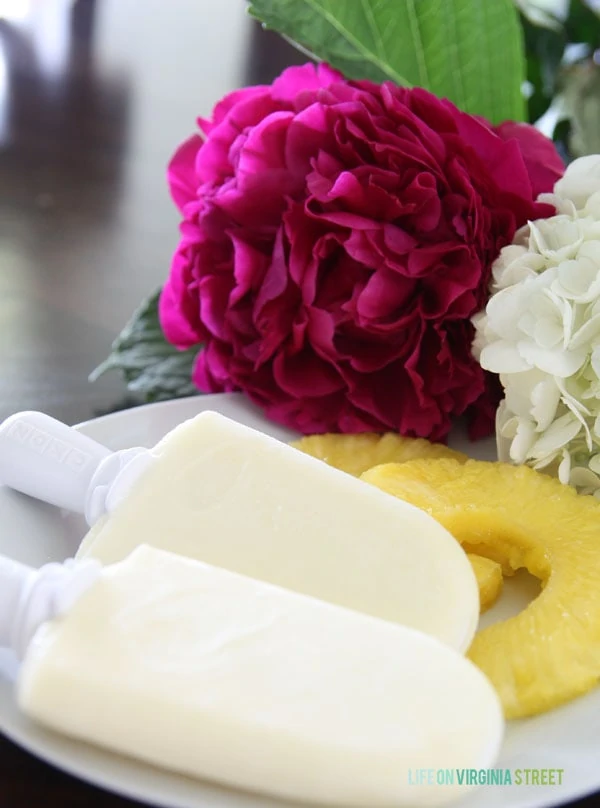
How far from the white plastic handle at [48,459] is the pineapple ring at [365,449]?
0.17m

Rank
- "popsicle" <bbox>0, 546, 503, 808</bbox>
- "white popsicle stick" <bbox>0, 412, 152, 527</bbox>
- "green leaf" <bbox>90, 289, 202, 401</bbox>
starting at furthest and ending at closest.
Answer: 1. "green leaf" <bbox>90, 289, 202, 401</bbox>
2. "white popsicle stick" <bbox>0, 412, 152, 527</bbox>
3. "popsicle" <bbox>0, 546, 503, 808</bbox>

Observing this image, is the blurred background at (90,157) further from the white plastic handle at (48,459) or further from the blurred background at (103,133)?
the white plastic handle at (48,459)

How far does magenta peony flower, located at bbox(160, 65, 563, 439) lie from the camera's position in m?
0.68

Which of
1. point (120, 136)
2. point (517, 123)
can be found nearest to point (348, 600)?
point (517, 123)

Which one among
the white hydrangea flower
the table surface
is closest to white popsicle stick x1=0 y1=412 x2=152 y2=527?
the table surface

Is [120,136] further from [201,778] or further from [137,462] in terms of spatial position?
[201,778]

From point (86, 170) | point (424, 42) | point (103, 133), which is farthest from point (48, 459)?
point (103, 133)

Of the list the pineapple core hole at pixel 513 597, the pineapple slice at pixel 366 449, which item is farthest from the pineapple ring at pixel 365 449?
the pineapple core hole at pixel 513 597

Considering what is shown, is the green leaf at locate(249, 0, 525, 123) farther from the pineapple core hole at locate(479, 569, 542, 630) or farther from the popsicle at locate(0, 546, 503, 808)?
the popsicle at locate(0, 546, 503, 808)

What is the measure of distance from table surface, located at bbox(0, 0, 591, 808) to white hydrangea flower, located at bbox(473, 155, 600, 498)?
24cm

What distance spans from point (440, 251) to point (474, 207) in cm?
4

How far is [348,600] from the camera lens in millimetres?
495

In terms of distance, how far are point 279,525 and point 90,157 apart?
2.76 feet

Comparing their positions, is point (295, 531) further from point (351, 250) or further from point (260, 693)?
point (351, 250)
